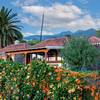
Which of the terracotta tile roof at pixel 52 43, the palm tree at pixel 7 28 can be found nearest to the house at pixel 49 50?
the terracotta tile roof at pixel 52 43

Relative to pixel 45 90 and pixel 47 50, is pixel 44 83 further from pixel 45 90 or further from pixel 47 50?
pixel 47 50

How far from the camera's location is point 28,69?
758 cm

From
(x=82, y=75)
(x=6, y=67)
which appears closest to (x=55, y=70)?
(x=82, y=75)

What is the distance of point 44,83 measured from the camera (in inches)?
279

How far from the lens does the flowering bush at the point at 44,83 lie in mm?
6324

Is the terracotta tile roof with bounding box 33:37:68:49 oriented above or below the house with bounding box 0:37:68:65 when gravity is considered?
above

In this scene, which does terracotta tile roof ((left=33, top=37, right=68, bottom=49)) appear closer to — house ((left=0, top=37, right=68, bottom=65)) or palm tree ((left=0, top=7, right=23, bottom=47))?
house ((left=0, top=37, right=68, bottom=65))

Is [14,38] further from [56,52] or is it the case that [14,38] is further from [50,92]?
[50,92]

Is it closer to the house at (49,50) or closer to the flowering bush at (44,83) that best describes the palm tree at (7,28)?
the house at (49,50)

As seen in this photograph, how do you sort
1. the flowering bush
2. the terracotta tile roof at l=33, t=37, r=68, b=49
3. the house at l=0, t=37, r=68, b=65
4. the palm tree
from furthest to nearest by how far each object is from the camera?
the palm tree, the terracotta tile roof at l=33, t=37, r=68, b=49, the house at l=0, t=37, r=68, b=65, the flowering bush

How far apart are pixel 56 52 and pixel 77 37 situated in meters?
6.36

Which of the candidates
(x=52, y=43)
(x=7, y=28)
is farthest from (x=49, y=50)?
(x=7, y=28)

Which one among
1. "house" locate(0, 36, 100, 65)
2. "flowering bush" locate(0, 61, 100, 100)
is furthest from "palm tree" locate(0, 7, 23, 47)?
"flowering bush" locate(0, 61, 100, 100)

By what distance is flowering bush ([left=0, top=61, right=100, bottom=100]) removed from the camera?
6324mm
